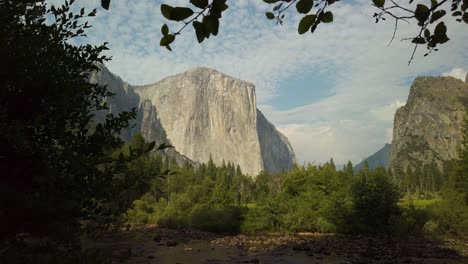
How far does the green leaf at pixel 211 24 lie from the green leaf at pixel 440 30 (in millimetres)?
1406

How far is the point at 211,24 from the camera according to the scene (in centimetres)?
170

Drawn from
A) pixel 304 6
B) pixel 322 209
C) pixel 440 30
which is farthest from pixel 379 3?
pixel 322 209

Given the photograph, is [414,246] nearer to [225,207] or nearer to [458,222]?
[458,222]

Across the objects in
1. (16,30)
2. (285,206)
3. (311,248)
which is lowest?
(311,248)

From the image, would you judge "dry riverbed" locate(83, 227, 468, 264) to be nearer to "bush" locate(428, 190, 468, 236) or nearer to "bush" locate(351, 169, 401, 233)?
"bush" locate(351, 169, 401, 233)

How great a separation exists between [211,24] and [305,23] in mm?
534

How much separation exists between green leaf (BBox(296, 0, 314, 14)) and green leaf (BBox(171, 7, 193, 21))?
57 cm

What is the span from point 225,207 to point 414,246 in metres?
23.9

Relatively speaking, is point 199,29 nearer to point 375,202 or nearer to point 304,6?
point 304,6

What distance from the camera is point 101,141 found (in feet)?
15.6

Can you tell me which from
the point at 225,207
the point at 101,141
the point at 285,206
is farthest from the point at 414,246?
the point at 101,141

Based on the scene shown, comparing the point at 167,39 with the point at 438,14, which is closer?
the point at 167,39

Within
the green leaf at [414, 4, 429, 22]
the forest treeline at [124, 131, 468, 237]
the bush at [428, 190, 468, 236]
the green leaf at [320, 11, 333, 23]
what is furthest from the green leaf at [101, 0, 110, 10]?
the bush at [428, 190, 468, 236]

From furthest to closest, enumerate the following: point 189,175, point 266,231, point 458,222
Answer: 1. point 189,175
2. point 266,231
3. point 458,222
